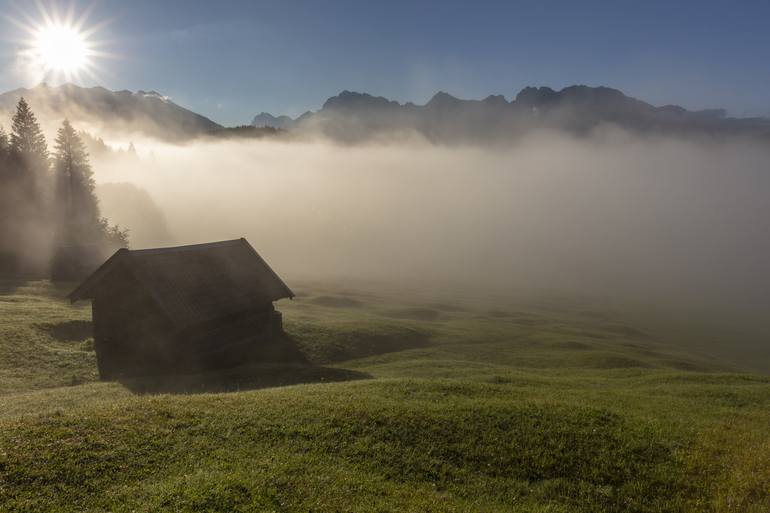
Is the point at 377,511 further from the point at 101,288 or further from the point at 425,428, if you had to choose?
the point at 101,288

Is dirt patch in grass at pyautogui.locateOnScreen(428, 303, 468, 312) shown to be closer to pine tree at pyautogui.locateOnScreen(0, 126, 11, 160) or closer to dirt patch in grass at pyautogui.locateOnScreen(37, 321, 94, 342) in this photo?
dirt patch in grass at pyautogui.locateOnScreen(37, 321, 94, 342)

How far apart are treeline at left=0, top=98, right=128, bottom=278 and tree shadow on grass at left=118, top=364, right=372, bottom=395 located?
48.2m

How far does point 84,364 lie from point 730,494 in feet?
131

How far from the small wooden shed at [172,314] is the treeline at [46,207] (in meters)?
39.0

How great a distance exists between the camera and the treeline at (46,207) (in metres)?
73.3

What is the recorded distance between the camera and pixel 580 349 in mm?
51031

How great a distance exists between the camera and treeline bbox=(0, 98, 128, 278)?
241 ft

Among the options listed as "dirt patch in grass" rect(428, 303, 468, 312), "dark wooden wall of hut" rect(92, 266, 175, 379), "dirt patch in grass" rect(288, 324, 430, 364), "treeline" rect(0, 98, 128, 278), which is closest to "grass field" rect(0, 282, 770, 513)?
"dark wooden wall of hut" rect(92, 266, 175, 379)

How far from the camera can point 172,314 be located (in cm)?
3481

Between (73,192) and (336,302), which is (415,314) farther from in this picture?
(73,192)

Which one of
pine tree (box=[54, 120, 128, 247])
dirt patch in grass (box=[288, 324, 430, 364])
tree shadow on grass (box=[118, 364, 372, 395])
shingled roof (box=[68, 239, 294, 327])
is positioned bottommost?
dirt patch in grass (box=[288, 324, 430, 364])

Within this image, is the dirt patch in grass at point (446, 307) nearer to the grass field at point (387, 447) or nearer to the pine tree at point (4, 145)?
the grass field at point (387, 447)

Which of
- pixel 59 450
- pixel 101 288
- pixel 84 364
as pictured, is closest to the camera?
pixel 59 450

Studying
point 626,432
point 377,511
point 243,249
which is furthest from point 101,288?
point 626,432
